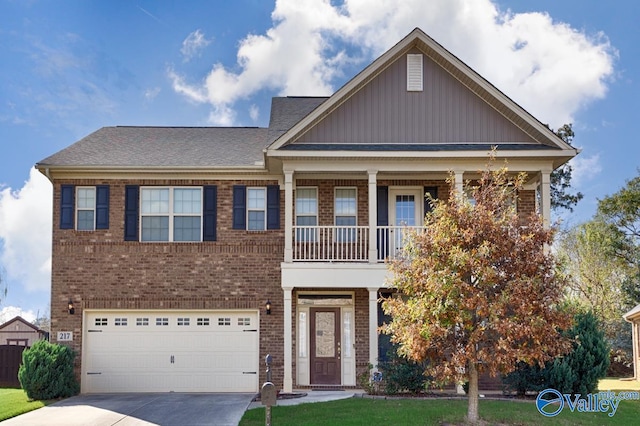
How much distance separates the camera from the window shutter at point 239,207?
19.8 meters

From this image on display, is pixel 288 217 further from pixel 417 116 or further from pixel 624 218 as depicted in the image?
pixel 624 218

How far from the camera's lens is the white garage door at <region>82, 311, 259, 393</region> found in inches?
766

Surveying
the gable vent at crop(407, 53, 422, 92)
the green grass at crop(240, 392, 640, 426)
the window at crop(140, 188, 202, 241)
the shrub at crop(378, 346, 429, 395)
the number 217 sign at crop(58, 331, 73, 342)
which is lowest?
the green grass at crop(240, 392, 640, 426)

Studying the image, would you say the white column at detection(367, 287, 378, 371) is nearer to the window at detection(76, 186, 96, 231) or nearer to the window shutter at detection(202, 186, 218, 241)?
the window shutter at detection(202, 186, 218, 241)

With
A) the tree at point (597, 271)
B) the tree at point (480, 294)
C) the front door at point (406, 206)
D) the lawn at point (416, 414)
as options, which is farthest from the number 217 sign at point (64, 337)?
the tree at point (597, 271)

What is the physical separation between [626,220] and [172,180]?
21.4 metres

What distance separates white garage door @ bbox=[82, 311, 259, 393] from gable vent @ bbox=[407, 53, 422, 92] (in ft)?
23.5

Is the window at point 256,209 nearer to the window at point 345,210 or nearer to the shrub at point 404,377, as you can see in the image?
the window at point 345,210

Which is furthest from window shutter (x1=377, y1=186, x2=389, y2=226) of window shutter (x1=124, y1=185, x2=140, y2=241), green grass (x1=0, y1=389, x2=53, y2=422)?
green grass (x1=0, y1=389, x2=53, y2=422)

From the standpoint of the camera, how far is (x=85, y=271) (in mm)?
19672

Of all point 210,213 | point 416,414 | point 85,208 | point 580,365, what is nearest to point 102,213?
point 85,208

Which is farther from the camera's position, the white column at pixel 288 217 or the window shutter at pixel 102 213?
the window shutter at pixel 102 213

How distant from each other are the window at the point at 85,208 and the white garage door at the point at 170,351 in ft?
7.49

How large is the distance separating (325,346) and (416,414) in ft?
18.9
